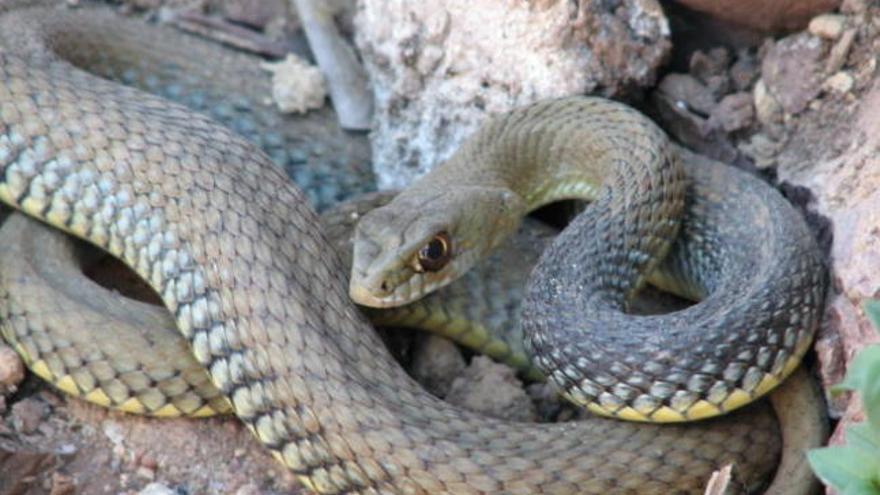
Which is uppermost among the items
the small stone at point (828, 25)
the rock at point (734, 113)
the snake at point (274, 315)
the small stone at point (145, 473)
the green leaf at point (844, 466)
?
the small stone at point (828, 25)

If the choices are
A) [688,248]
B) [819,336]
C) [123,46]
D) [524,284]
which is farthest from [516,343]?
[123,46]

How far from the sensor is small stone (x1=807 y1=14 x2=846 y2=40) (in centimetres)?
588

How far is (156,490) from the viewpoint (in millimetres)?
5102

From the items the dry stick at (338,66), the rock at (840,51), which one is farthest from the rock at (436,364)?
the rock at (840,51)

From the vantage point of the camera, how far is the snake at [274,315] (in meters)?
4.79

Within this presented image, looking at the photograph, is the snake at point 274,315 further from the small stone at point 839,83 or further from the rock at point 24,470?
the small stone at point 839,83

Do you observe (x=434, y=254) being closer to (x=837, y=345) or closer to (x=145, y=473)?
(x=145, y=473)

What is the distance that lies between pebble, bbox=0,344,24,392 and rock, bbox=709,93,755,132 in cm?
341

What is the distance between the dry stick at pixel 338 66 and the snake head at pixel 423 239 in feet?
4.59

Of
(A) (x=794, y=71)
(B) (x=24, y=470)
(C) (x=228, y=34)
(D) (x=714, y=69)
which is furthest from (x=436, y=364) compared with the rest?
(C) (x=228, y=34)

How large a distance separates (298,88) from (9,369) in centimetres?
246

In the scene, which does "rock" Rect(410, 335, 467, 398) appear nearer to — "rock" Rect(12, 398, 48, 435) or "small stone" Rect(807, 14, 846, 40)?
"rock" Rect(12, 398, 48, 435)

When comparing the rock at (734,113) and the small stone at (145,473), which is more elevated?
the rock at (734,113)

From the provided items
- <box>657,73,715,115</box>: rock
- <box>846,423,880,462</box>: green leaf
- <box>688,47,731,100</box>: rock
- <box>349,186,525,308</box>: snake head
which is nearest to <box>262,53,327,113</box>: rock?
<box>349,186,525,308</box>: snake head
